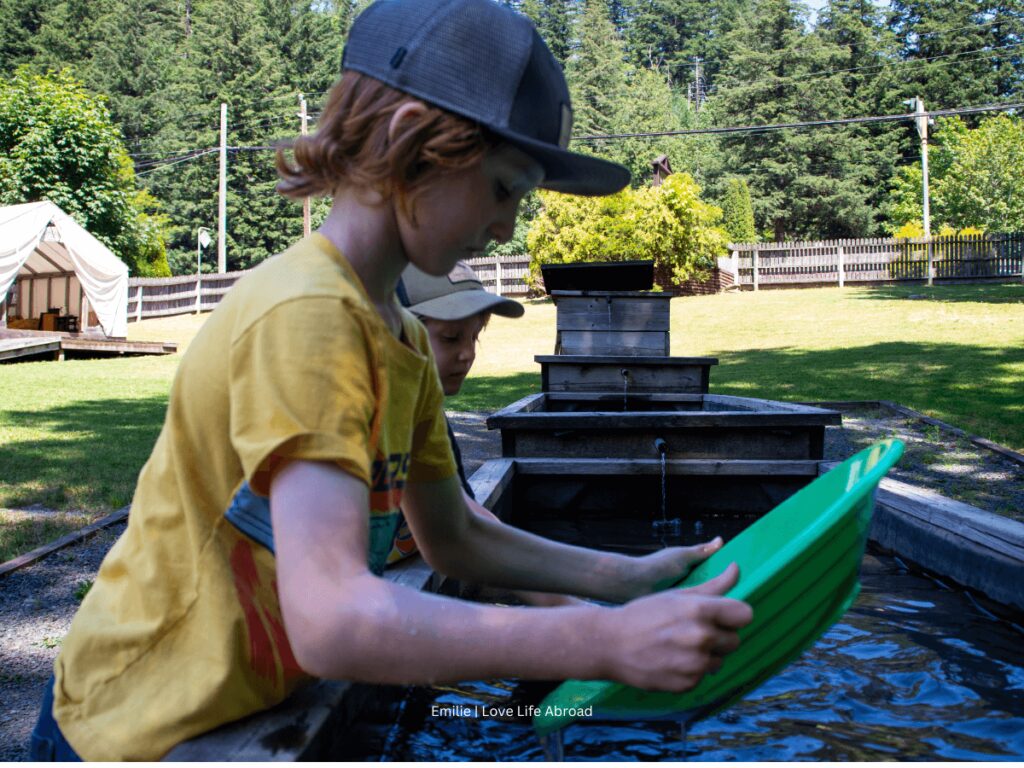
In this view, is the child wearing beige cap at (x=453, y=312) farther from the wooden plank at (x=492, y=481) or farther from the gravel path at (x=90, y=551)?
the gravel path at (x=90, y=551)

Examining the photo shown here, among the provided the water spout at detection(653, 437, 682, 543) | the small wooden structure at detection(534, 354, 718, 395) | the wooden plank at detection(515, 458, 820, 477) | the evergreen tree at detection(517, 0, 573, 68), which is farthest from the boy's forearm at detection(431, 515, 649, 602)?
the evergreen tree at detection(517, 0, 573, 68)

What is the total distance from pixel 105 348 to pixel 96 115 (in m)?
13.9

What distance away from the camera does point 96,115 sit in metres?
31.1

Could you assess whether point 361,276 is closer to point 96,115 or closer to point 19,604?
point 19,604

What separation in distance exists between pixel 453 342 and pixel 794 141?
4976 centimetres

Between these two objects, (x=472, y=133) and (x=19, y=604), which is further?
(x=19, y=604)

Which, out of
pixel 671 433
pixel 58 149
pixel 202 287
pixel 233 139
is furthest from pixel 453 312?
pixel 233 139

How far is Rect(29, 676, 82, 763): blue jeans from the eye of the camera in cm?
132

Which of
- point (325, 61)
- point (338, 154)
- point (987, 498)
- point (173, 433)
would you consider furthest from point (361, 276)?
point (325, 61)

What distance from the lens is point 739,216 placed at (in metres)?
44.1

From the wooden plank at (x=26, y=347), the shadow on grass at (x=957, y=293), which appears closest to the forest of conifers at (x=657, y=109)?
the shadow on grass at (x=957, y=293)

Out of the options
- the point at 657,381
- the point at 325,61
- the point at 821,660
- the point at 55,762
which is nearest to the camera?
the point at 55,762

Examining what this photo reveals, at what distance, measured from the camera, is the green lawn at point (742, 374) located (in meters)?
7.86

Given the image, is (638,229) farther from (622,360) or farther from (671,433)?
(671,433)
